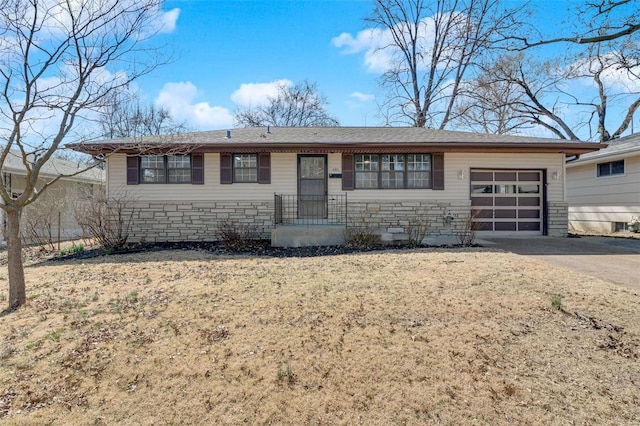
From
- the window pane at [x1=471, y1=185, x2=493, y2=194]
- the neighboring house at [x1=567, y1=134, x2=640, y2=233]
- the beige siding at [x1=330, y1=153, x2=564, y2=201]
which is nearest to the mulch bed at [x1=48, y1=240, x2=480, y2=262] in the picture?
the beige siding at [x1=330, y1=153, x2=564, y2=201]

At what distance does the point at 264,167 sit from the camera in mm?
9547

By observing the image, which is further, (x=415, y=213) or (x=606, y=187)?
(x=606, y=187)

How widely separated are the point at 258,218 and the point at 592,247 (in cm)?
810

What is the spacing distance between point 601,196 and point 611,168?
976 mm

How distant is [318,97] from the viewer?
24516 mm

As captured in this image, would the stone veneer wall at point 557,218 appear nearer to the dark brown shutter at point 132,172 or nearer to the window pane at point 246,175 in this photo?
the window pane at point 246,175

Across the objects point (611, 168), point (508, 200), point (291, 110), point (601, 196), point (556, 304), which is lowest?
point (556, 304)

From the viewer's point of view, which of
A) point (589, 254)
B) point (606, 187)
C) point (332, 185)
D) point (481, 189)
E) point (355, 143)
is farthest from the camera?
point (606, 187)

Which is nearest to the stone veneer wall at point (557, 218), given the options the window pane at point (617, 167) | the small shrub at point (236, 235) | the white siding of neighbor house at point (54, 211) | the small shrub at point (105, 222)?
the window pane at point (617, 167)

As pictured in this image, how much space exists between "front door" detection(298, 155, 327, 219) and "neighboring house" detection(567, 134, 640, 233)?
29.0ft

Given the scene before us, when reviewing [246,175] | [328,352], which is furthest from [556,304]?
[246,175]

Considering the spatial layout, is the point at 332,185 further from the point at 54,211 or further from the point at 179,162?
the point at 54,211

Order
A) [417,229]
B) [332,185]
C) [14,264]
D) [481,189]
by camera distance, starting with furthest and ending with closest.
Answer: [481,189], [332,185], [417,229], [14,264]

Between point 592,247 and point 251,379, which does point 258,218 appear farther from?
point 592,247
